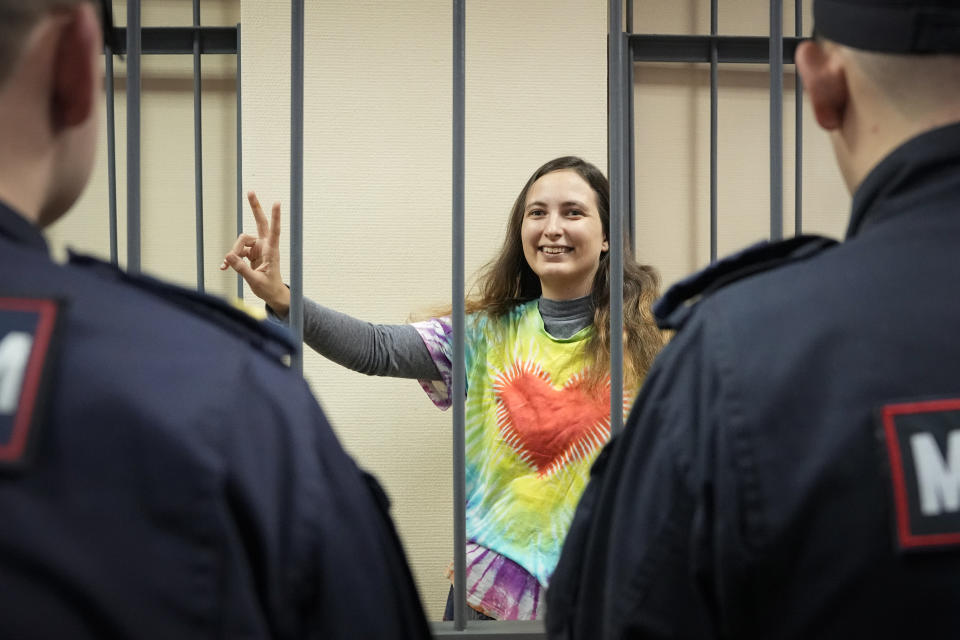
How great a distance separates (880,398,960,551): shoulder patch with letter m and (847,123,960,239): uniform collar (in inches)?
5.9

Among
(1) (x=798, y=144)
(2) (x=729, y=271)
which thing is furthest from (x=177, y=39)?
(2) (x=729, y=271)

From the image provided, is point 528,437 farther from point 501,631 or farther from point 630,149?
point 630,149

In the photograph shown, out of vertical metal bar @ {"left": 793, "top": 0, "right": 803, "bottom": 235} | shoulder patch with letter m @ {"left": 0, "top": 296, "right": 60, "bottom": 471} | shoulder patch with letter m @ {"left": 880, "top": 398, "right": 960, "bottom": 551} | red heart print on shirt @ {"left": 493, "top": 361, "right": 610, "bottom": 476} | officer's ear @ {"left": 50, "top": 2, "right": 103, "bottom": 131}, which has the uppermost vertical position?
vertical metal bar @ {"left": 793, "top": 0, "right": 803, "bottom": 235}

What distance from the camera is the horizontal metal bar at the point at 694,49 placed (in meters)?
2.20

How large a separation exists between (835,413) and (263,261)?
1049 millimetres

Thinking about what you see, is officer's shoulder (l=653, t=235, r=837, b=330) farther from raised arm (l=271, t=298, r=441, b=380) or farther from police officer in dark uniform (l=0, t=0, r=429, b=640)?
raised arm (l=271, t=298, r=441, b=380)

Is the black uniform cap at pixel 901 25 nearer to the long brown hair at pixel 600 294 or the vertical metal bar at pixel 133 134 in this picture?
the vertical metal bar at pixel 133 134

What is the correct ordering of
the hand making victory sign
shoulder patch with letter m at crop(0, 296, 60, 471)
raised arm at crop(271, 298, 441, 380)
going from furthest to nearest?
raised arm at crop(271, 298, 441, 380)
the hand making victory sign
shoulder patch with letter m at crop(0, 296, 60, 471)

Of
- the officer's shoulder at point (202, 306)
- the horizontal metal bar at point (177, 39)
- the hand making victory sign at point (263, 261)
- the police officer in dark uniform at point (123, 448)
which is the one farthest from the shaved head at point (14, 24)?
the horizontal metal bar at point (177, 39)

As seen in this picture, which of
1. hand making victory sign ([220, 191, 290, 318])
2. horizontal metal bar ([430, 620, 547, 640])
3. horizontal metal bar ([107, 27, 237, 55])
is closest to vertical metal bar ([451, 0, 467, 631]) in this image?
horizontal metal bar ([430, 620, 547, 640])

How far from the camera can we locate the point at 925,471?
52cm

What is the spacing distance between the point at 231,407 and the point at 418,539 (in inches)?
79.6

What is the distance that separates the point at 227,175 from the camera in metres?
2.39

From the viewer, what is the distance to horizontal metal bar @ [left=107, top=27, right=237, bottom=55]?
6.63 feet
